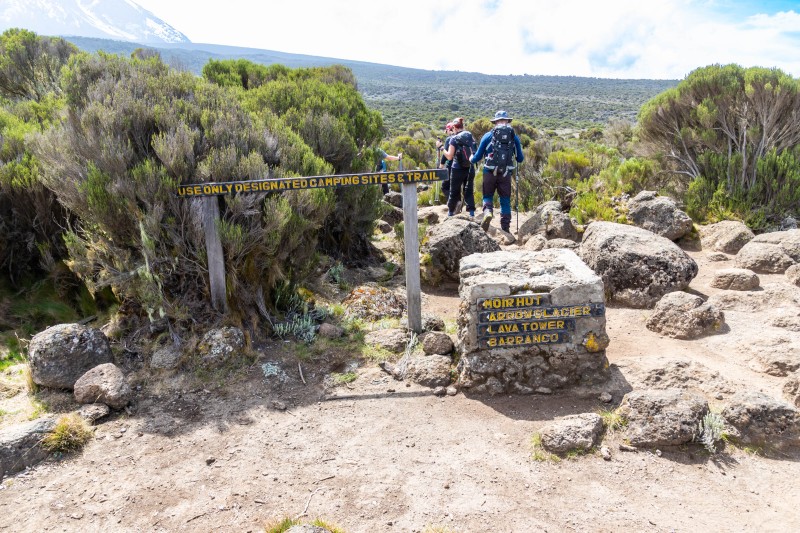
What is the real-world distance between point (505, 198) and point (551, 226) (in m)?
0.96

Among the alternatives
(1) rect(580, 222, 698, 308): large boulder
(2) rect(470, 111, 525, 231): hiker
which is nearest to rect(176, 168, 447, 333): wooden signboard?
(1) rect(580, 222, 698, 308): large boulder

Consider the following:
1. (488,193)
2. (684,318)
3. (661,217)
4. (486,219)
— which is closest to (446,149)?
(488,193)

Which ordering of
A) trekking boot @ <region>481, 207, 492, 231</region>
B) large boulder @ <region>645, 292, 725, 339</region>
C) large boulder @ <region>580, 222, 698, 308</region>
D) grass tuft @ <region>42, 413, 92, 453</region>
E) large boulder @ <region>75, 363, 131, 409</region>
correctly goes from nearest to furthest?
grass tuft @ <region>42, 413, 92, 453</region>, large boulder @ <region>75, 363, 131, 409</region>, large boulder @ <region>645, 292, 725, 339</region>, large boulder @ <region>580, 222, 698, 308</region>, trekking boot @ <region>481, 207, 492, 231</region>

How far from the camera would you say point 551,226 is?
8820 millimetres

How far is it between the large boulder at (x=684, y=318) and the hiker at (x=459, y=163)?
4.66m

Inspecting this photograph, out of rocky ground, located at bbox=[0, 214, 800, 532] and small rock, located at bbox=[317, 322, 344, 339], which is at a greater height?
small rock, located at bbox=[317, 322, 344, 339]

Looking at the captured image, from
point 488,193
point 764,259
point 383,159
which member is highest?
point 383,159

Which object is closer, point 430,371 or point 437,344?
point 430,371

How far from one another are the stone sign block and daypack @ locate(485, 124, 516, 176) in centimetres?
452

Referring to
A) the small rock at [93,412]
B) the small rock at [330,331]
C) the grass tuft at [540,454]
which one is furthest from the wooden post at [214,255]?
the grass tuft at [540,454]

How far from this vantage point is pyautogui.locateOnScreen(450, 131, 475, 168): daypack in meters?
9.43

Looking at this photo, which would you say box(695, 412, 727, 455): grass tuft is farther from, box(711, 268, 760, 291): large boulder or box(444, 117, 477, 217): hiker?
box(444, 117, 477, 217): hiker

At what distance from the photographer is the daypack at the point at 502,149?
29.0ft

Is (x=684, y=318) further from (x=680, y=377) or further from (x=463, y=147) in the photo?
(x=463, y=147)
